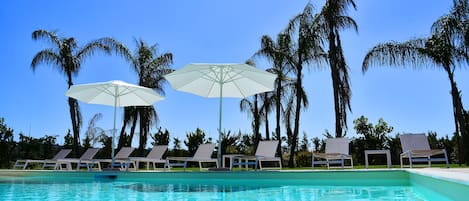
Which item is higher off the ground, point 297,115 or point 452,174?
point 297,115

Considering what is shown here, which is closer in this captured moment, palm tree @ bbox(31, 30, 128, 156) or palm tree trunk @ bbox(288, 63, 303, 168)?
palm tree trunk @ bbox(288, 63, 303, 168)

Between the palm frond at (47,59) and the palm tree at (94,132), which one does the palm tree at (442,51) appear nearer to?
the palm frond at (47,59)

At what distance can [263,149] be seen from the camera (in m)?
10.8

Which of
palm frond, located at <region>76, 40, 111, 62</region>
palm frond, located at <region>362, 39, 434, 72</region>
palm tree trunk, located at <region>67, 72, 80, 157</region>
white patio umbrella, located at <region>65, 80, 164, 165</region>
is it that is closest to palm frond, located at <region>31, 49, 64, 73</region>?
palm tree trunk, located at <region>67, 72, 80, 157</region>

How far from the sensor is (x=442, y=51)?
12.5 m

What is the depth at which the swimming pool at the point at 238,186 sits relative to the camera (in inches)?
227

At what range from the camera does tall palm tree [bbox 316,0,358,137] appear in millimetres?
13664

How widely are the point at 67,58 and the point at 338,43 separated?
11827 millimetres

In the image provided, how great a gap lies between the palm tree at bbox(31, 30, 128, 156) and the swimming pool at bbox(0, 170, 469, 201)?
5.33 m

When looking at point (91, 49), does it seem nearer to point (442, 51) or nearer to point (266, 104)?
Result: point (266, 104)

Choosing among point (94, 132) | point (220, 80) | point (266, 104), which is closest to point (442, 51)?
point (220, 80)

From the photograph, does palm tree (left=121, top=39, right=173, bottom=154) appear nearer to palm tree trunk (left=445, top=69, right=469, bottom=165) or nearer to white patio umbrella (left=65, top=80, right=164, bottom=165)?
white patio umbrella (left=65, top=80, right=164, bottom=165)

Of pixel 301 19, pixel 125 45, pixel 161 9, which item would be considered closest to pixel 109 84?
pixel 161 9

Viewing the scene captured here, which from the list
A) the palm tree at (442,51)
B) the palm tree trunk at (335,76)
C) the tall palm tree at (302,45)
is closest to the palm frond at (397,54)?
the palm tree at (442,51)
